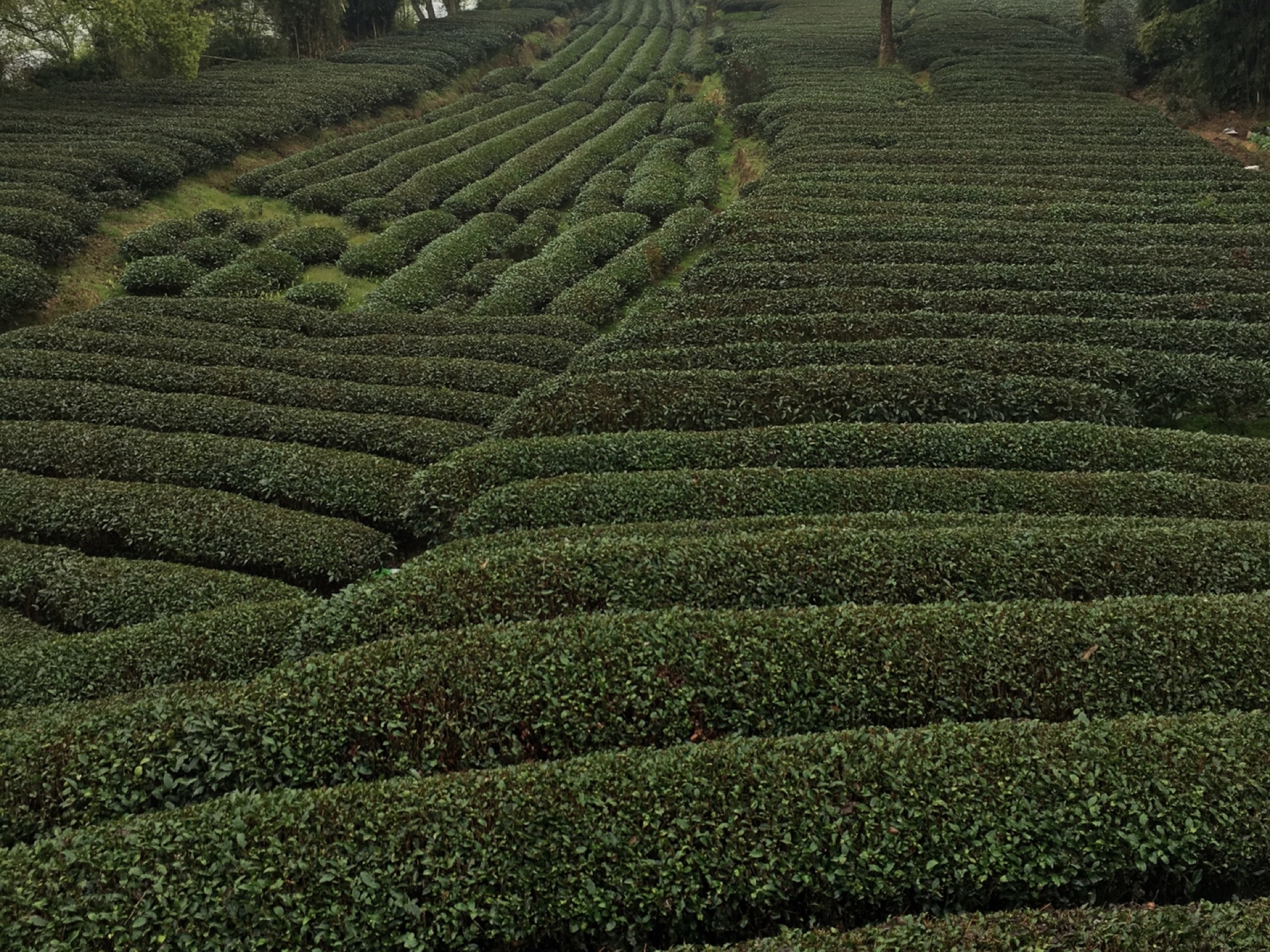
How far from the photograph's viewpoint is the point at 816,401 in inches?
672

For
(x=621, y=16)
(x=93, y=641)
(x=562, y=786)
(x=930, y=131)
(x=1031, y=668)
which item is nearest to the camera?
(x=562, y=786)

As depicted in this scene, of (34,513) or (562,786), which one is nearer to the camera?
(562,786)

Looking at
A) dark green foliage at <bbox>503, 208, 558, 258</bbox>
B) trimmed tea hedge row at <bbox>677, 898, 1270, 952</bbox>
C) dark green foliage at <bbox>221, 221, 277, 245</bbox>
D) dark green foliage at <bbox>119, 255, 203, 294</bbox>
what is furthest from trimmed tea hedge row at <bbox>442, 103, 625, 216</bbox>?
trimmed tea hedge row at <bbox>677, 898, 1270, 952</bbox>

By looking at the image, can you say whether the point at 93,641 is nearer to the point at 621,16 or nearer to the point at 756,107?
the point at 756,107

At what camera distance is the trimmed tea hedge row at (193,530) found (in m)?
14.1

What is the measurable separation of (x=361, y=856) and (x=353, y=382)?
14657 mm

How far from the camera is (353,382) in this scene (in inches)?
777

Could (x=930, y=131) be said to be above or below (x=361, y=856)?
above

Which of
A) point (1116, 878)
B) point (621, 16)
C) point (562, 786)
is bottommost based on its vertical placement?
point (1116, 878)

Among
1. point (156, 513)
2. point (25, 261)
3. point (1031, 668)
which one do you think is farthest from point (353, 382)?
point (1031, 668)

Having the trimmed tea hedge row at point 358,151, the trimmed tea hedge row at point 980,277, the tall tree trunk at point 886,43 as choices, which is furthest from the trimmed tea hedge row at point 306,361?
the tall tree trunk at point 886,43

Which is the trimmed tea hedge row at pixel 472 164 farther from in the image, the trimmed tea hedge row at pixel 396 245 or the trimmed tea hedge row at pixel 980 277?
the trimmed tea hedge row at pixel 980 277

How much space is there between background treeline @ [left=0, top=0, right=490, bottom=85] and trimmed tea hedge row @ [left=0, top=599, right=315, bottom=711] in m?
35.4

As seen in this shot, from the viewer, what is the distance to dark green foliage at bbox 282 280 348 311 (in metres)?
26.0
